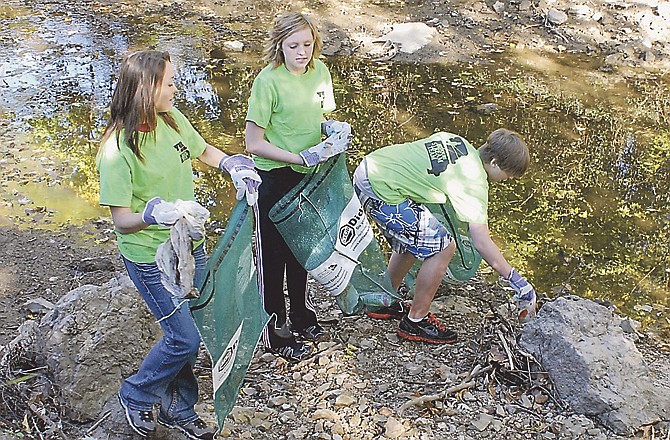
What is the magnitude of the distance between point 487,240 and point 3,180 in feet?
13.3

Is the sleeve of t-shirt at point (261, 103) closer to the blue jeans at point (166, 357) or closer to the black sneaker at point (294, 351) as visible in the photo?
the blue jeans at point (166, 357)

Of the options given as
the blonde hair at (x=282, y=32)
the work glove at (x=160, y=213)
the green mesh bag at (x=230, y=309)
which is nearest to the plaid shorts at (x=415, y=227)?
the blonde hair at (x=282, y=32)

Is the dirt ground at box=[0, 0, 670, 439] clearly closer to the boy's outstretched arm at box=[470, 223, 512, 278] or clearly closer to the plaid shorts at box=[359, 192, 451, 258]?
the plaid shorts at box=[359, 192, 451, 258]

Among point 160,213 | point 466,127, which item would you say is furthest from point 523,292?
point 466,127

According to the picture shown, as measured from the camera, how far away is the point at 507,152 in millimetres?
3508

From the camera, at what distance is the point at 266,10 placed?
35.4ft

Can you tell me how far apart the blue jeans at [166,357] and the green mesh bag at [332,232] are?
0.70 m

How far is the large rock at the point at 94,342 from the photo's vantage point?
3.23 m

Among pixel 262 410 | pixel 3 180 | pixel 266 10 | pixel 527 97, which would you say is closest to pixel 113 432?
pixel 262 410

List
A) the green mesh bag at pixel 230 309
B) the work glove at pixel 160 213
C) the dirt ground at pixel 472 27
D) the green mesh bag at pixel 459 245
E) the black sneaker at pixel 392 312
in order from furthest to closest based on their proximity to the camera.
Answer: the dirt ground at pixel 472 27 → the black sneaker at pixel 392 312 → the green mesh bag at pixel 459 245 → the green mesh bag at pixel 230 309 → the work glove at pixel 160 213

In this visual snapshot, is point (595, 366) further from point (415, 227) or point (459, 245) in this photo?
point (415, 227)

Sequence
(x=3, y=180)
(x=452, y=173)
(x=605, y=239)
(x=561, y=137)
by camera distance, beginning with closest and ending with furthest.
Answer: (x=452, y=173)
(x=605, y=239)
(x=3, y=180)
(x=561, y=137)

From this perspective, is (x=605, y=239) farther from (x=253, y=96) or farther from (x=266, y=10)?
(x=266, y=10)

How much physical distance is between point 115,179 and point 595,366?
2.21 metres
